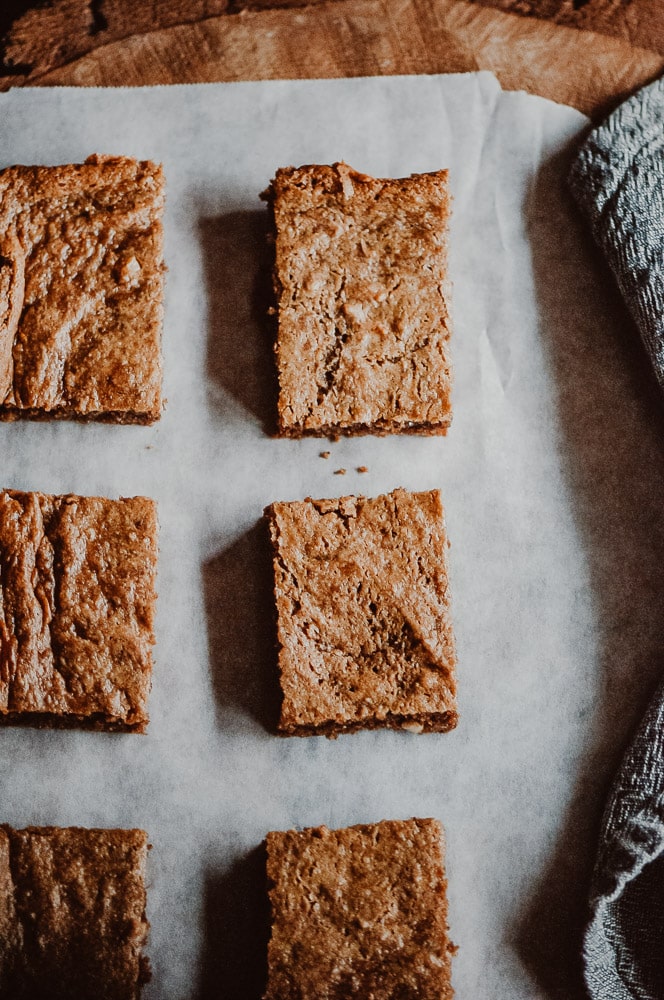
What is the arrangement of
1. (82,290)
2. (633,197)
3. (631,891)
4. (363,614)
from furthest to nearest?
(633,197)
(82,290)
(363,614)
(631,891)

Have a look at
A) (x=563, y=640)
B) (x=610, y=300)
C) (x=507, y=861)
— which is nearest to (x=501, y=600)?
(x=563, y=640)

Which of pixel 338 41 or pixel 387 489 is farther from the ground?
pixel 338 41

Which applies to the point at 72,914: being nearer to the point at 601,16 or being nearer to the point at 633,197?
the point at 633,197

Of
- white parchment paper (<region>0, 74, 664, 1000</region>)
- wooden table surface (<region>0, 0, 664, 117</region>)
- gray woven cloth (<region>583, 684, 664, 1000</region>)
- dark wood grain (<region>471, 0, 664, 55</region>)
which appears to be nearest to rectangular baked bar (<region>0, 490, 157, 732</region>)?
white parchment paper (<region>0, 74, 664, 1000</region>)

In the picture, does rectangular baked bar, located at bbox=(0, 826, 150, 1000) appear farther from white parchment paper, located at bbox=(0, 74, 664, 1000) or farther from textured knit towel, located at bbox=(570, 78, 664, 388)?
textured knit towel, located at bbox=(570, 78, 664, 388)

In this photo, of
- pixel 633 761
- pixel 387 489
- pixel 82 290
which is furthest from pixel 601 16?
pixel 633 761

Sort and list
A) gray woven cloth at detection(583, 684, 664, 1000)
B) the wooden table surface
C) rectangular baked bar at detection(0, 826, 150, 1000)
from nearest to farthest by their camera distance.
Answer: rectangular baked bar at detection(0, 826, 150, 1000), gray woven cloth at detection(583, 684, 664, 1000), the wooden table surface

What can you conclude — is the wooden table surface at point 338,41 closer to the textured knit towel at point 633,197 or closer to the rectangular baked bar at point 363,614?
the textured knit towel at point 633,197
